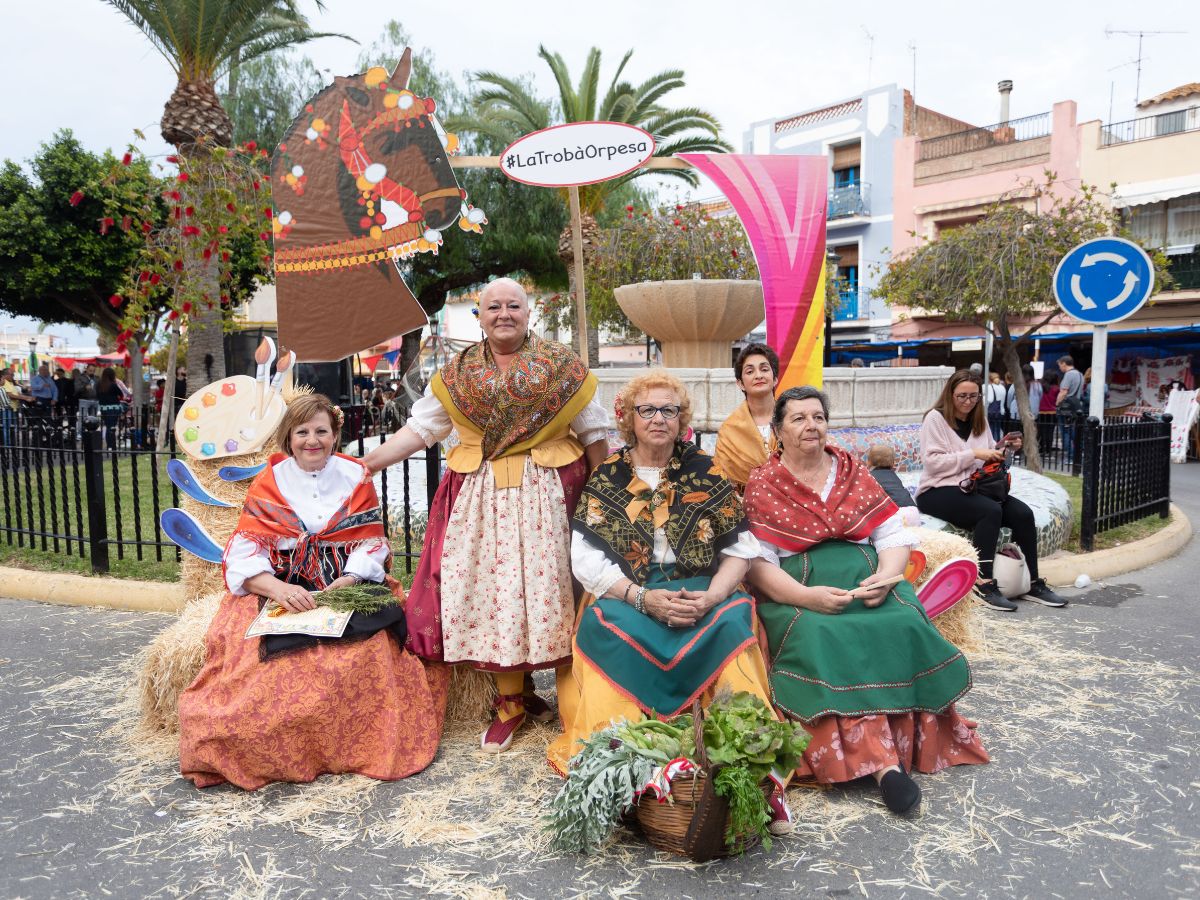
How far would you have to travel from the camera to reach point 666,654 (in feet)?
9.85

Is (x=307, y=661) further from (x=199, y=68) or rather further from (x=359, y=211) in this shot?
(x=199, y=68)

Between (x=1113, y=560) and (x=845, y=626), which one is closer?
(x=845, y=626)

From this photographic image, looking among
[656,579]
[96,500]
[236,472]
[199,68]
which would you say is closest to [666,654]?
[656,579]

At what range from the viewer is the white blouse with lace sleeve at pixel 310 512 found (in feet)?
11.2

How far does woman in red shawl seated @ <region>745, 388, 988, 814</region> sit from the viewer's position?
121 inches

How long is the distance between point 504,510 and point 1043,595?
4088mm

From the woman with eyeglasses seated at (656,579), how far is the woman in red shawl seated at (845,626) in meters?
0.18

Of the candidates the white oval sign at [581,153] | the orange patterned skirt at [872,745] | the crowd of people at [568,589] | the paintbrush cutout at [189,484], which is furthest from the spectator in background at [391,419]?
the orange patterned skirt at [872,745]

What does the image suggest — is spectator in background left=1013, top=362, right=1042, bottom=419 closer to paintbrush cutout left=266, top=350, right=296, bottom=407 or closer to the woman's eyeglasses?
the woman's eyeglasses

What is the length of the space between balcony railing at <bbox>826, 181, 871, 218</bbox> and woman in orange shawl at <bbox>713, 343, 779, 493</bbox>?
80.7ft

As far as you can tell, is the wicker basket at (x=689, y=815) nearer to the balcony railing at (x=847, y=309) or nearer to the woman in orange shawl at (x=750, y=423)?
the woman in orange shawl at (x=750, y=423)

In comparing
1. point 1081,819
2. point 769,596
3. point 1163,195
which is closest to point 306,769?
point 769,596

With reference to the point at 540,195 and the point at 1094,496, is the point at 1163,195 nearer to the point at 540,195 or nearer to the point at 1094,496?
the point at 540,195

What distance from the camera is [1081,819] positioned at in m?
2.84
